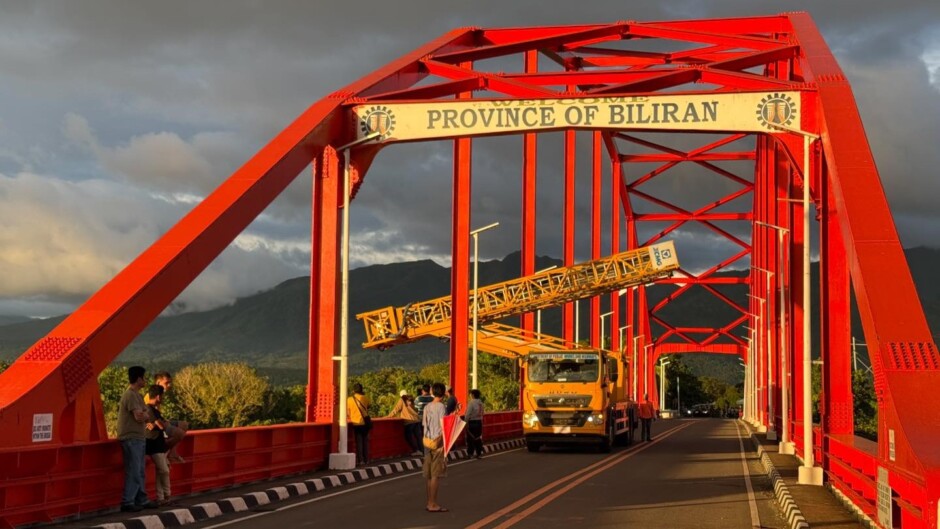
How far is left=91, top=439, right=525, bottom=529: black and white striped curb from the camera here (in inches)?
510

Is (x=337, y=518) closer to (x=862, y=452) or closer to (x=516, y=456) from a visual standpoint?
(x=862, y=452)

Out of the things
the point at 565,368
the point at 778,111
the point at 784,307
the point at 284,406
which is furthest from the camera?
the point at 284,406

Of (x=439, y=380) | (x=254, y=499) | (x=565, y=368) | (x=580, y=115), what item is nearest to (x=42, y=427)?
(x=254, y=499)

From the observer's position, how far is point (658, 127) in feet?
70.6

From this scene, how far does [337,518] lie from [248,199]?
6148mm

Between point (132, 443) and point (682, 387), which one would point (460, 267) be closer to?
point (132, 443)

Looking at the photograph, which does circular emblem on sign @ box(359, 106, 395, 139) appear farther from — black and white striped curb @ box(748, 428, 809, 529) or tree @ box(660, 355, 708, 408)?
tree @ box(660, 355, 708, 408)

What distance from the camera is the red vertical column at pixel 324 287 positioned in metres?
21.1

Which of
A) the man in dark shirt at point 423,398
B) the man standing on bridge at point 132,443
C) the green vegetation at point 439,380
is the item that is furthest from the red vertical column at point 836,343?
the green vegetation at point 439,380

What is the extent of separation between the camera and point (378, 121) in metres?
22.5

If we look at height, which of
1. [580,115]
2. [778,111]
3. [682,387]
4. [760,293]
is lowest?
[682,387]

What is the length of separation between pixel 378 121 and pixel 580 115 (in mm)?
3926

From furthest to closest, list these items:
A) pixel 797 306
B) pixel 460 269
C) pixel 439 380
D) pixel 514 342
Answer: pixel 439 380 → pixel 514 342 → pixel 797 306 → pixel 460 269

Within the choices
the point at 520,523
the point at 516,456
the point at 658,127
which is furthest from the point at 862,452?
the point at 516,456
